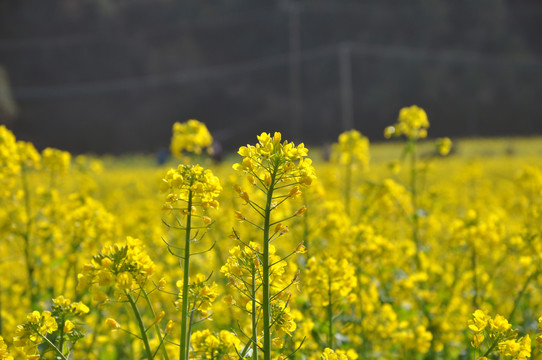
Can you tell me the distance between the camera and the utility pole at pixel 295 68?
29125 mm

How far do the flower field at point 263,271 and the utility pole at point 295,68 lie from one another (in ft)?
73.2

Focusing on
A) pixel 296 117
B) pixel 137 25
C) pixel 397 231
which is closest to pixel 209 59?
pixel 137 25

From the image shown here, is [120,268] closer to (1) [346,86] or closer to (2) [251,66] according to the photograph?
(1) [346,86]

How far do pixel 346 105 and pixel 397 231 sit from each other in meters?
26.1

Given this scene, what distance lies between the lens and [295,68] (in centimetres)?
3195

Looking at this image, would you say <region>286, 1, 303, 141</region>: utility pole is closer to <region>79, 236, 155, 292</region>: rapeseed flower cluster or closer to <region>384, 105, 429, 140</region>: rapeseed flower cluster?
<region>384, 105, 429, 140</region>: rapeseed flower cluster

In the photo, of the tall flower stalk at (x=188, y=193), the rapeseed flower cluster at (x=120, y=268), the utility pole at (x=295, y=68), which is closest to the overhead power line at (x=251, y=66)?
the utility pole at (x=295, y=68)

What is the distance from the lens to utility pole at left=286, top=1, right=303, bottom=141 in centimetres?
2912

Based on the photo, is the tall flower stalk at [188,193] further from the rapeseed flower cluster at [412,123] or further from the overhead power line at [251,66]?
the overhead power line at [251,66]

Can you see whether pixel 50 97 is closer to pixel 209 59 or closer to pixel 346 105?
pixel 209 59

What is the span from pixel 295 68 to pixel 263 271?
31169mm

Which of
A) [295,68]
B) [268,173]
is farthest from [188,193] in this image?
[295,68]

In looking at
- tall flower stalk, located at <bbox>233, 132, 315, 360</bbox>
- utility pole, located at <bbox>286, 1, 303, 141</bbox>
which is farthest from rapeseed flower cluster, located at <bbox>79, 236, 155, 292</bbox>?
utility pole, located at <bbox>286, 1, 303, 141</bbox>

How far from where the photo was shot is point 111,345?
362 cm
